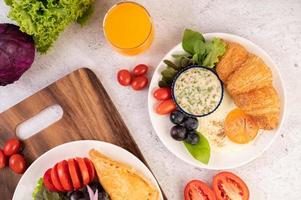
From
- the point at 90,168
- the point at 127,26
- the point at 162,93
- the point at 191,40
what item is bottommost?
the point at 90,168

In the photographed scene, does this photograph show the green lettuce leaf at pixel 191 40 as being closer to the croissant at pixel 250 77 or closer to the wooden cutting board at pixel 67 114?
the croissant at pixel 250 77

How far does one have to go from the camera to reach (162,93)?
2.05m

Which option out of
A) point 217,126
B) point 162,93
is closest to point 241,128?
point 217,126

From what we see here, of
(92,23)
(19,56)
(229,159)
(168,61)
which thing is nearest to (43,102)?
(19,56)

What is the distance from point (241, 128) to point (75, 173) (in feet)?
2.14

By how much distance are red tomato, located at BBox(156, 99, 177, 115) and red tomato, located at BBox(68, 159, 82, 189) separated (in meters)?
0.38

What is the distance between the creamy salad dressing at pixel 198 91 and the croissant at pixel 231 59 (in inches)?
2.2

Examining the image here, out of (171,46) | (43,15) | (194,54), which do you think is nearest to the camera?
(43,15)

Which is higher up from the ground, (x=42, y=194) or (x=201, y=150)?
(x=42, y=194)

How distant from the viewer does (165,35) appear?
2.18m

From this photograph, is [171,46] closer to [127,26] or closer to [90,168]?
[127,26]

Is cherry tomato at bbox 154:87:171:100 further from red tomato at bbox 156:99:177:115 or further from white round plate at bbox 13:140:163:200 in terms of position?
white round plate at bbox 13:140:163:200

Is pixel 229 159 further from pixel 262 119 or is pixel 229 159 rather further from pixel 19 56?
pixel 19 56

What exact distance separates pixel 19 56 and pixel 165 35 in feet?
1.93
